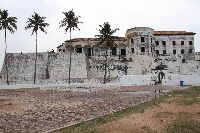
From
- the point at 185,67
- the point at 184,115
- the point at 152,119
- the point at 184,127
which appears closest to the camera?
the point at 184,127

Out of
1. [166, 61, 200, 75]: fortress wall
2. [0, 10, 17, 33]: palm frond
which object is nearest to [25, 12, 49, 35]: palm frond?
[0, 10, 17, 33]: palm frond

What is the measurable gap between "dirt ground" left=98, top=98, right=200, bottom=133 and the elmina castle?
30572 mm

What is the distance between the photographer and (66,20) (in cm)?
4722

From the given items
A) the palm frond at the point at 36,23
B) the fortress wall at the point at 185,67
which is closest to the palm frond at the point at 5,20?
the palm frond at the point at 36,23

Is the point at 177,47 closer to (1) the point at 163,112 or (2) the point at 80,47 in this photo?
(2) the point at 80,47

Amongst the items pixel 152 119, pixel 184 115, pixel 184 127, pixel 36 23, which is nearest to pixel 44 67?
pixel 36 23

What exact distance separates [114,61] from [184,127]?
42.3 metres

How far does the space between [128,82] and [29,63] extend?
70.9 ft

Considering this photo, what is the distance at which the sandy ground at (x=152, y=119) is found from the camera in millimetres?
11173

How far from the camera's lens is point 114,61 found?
5353 cm

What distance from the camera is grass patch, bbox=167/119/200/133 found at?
11.0 metres

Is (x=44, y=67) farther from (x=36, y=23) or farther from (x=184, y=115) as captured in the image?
(x=184, y=115)

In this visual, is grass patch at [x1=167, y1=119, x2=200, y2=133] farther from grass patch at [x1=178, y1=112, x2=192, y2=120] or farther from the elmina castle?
the elmina castle

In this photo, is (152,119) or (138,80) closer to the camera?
(152,119)
